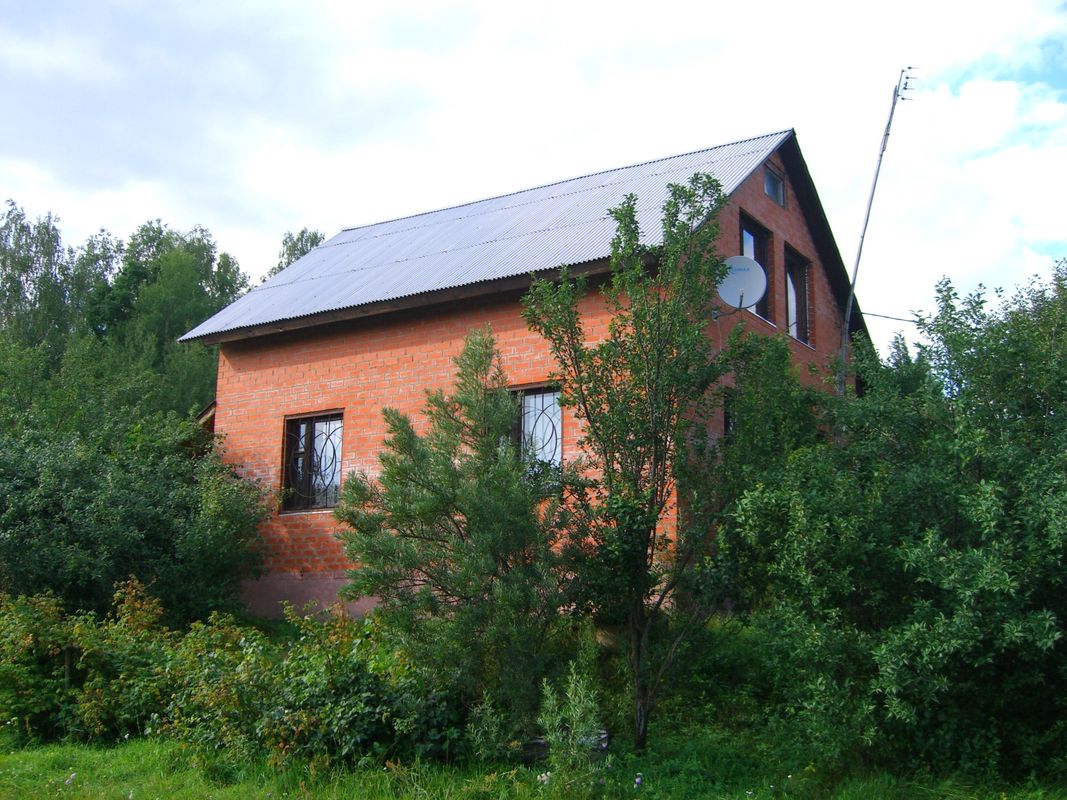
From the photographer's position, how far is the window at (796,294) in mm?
15734

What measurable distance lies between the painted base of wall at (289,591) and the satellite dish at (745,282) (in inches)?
243

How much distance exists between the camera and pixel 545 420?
12508mm

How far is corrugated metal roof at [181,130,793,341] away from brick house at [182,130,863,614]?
0.14 ft

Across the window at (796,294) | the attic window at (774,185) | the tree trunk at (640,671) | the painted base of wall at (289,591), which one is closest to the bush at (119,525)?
the painted base of wall at (289,591)

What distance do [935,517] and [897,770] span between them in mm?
1677

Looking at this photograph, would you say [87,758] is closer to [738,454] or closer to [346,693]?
[346,693]

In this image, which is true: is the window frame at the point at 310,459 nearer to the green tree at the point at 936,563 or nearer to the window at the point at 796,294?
the window at the point at 796,294

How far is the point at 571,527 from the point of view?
7.94 meters

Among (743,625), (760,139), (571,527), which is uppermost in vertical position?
(760,139)

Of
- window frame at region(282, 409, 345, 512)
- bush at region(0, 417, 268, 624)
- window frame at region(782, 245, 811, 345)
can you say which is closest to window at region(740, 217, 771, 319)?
window frame at region(782, 245, 811, 345)

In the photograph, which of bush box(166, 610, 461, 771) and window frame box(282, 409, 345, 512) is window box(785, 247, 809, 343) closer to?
window frame box(282, 409, 345, 512)

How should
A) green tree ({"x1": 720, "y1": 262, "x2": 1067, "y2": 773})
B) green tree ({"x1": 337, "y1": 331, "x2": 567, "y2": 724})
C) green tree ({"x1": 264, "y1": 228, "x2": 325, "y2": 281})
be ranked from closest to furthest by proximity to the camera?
green tree ({"x1": 720, "y1": 262, "x2": 1067, "y2": 773})
green tree ({"x1": 337, "y1": 331, "x2": 567, "y2": 724})
green tree ({"x1": 264, "y1": 228, "x2": 325, "y2": 281})

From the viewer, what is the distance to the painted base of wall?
13.8 meters

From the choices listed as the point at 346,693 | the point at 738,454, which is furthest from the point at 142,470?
the point at 738,454
